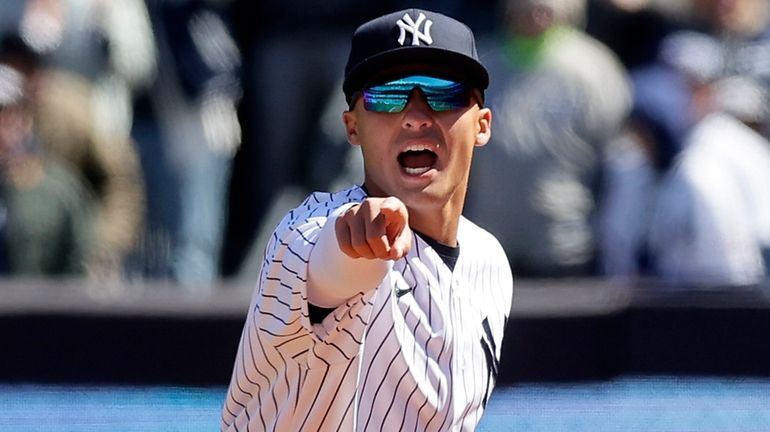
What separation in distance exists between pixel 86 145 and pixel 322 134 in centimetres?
98

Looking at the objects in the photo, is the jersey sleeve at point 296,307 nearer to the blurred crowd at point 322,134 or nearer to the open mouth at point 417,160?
the open mouth at point 417,160

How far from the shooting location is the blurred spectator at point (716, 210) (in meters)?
6.45

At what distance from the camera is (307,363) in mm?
2477

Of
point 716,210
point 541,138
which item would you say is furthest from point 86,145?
point 716,210

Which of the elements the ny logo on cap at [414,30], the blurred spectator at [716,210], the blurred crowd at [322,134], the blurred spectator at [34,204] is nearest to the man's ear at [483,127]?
the ny logo on cap at [414,30]

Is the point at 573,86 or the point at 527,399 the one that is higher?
the point at 573,86

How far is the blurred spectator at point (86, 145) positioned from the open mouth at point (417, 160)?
402 cm

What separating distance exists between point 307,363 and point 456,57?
581 mm

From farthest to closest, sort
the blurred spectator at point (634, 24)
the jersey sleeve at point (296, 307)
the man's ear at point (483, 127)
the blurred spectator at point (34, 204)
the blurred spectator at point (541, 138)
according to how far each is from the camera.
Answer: the blurred spectator at point (634, 24), the blurred spectator at point (541, 138), the blurred spectator at point (34, 204), the man's ear at point (483, 127), the jersey sleeve at point (296, 307)

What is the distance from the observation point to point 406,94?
2623 millimetres

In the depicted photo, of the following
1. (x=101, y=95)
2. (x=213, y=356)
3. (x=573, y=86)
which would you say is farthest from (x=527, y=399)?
(x=101, y=95)

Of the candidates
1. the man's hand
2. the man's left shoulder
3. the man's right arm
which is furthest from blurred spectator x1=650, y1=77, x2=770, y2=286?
the man's hand

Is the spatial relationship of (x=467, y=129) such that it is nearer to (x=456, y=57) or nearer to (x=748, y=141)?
(x=456, y=57)

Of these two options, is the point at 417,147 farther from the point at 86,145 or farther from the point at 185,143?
the point at 185,143
